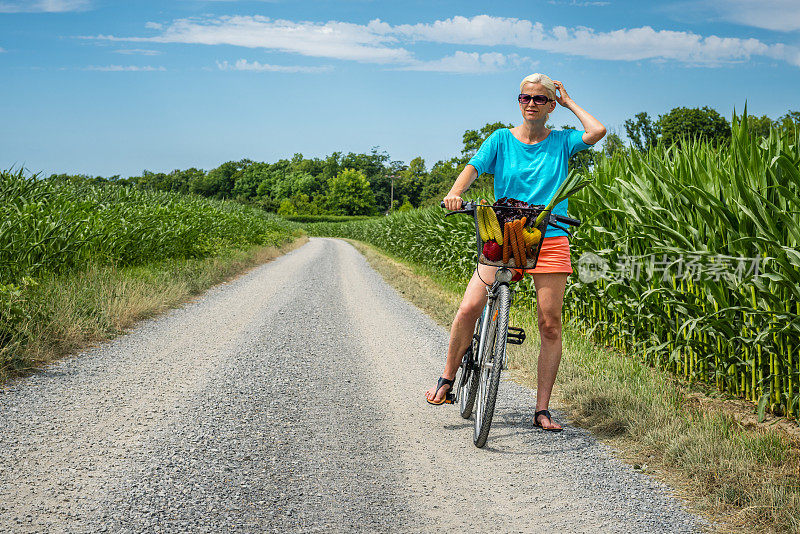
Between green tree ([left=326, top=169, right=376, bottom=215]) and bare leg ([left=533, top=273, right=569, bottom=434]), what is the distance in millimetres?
106181

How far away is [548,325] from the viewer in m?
3.71

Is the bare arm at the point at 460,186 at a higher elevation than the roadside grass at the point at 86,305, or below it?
higher

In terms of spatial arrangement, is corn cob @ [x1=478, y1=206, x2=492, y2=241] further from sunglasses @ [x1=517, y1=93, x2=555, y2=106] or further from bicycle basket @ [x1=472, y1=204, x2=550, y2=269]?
sunglasses @ [x1=517, y1=93, x2=555, y2=106]

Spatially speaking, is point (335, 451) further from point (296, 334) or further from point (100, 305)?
point (100, 305)

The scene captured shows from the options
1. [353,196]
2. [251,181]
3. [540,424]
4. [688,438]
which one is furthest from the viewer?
[251,181]

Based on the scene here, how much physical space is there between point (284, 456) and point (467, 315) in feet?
4.61

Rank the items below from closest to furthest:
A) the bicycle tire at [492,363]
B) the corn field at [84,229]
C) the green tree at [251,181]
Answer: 1. the bicycle tire at [492,363]
2. the corn field at [84,229]
3. the green tree at [251,181]

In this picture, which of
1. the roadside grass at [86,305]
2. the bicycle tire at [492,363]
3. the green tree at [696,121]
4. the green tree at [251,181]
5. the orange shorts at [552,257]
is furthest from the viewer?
the green tree at [251,181]

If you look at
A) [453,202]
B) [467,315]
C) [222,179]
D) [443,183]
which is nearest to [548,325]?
[467,315]

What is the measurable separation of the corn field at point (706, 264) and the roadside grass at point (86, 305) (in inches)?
206

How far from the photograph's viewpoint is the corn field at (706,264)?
370 cm

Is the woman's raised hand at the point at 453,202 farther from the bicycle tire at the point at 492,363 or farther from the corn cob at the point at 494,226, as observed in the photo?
the bicycle tire at the point at 492,363

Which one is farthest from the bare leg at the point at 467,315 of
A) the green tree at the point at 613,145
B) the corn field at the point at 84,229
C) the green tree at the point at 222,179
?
the green tree at the point at 222,179

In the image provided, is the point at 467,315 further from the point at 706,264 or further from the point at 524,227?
the point at 706,264
